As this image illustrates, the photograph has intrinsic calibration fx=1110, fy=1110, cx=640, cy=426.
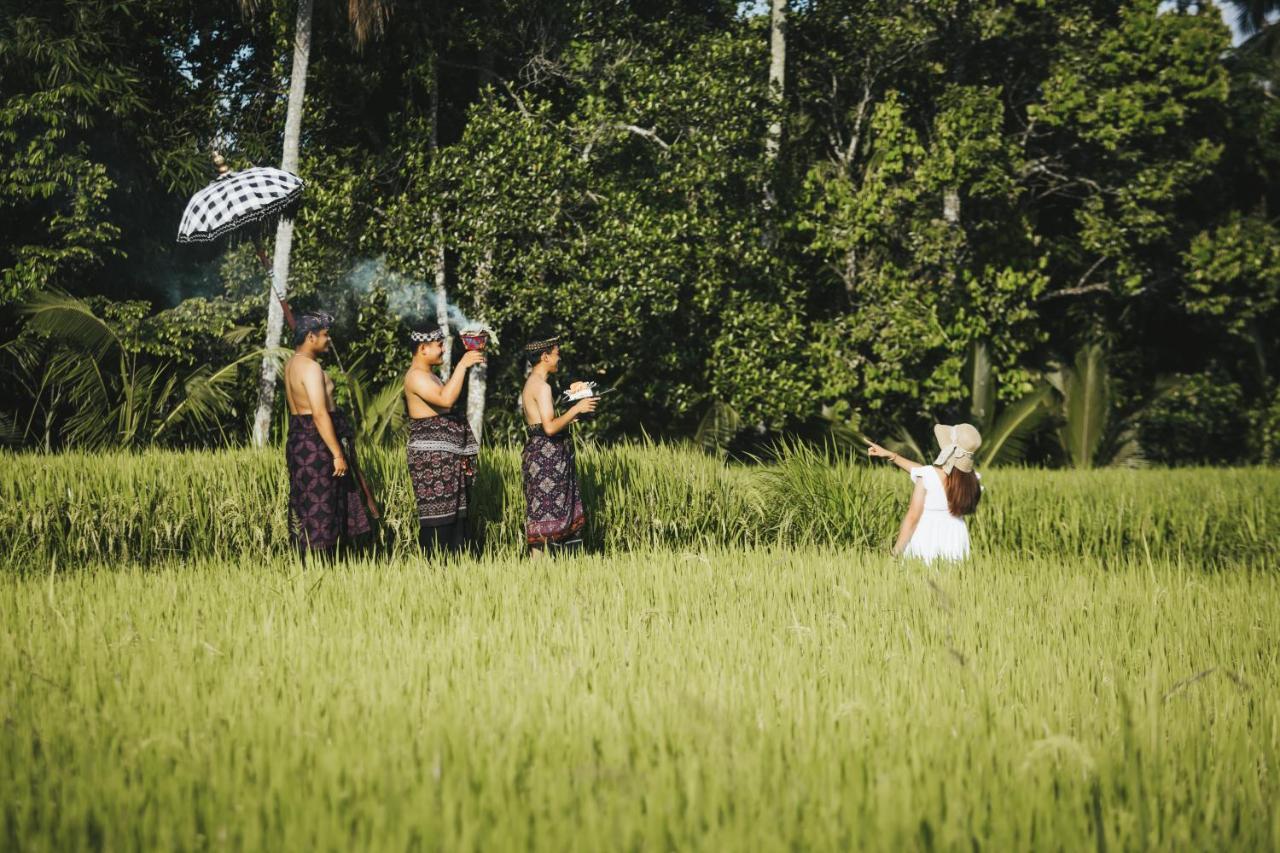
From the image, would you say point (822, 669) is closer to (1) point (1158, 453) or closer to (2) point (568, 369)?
(2) point (568, 369)

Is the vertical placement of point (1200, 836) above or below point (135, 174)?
below

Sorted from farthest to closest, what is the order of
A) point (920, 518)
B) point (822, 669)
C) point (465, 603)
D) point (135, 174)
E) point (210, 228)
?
point (135, 174) < point (210, 228) < point (920, 518) < point (465, 603) < point (822, 669)

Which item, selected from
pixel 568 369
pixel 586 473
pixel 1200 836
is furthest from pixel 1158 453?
pixel 1200 836

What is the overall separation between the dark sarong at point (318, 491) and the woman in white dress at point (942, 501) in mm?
2930

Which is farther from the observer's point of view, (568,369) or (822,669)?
(568,369)

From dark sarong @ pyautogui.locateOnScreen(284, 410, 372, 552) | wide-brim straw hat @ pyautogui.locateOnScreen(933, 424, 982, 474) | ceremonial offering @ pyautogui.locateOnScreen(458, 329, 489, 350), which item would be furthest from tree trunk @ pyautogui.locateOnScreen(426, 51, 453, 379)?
wide-brim straw hat @ pyautogui.locateOnScreen(933, 424, 982, 474)

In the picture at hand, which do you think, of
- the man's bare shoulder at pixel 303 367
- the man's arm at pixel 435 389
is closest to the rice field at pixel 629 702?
the man's arm at pixel 435 389

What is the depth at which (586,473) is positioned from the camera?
8266mm

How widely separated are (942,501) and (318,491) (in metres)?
A: 3.49

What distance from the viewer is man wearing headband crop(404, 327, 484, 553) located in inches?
249

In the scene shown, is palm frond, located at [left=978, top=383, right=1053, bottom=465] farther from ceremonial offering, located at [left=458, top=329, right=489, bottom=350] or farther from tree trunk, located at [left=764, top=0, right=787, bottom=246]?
ceremonial offering, located at [left=458, top=329, right=489, bottom=350]

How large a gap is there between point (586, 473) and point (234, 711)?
4976 millimetres

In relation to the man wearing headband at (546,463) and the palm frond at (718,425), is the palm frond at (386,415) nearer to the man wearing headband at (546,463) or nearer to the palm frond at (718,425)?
the man wearing headband at (546,463)

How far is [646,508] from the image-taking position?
27.3 feet
